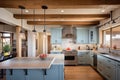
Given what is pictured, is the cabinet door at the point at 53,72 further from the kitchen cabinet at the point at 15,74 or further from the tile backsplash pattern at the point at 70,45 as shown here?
the tile backsplash pattern at the point at 70,45

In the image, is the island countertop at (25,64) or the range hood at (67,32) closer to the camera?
the island countertop at (25,64)

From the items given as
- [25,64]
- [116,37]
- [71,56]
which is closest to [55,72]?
[25,64]

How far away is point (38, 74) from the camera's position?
12.5 feet

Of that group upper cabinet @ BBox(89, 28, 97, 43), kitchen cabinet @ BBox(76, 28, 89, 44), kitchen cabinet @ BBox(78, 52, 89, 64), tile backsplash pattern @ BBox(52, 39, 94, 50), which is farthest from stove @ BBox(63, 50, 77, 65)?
upper cabinet @ BBox(89, 28, 97, 43)

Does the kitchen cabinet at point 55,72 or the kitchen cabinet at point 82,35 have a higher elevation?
the kitchen cabinet at point 82,35

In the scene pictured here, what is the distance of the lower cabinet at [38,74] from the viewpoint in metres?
3.81

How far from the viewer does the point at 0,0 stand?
3.69m

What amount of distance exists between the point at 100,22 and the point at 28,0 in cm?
515

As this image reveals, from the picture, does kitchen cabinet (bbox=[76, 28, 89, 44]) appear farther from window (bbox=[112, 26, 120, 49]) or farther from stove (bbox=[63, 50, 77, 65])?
window (bbox=[112, 26, 120, 49])

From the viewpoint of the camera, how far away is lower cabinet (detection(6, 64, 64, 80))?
381 cm

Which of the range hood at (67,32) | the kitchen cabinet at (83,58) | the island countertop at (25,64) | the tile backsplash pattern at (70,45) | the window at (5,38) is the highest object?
the range hood at (67,32)

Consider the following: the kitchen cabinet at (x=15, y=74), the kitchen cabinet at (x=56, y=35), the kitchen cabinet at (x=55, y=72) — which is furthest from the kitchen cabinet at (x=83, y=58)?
the kitchen cabinet at (x=15, y=74)

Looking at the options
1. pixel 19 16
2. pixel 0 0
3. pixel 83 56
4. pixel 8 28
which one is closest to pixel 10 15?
pixel 19 16

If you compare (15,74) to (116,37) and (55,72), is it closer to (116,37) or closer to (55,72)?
(55,72)
